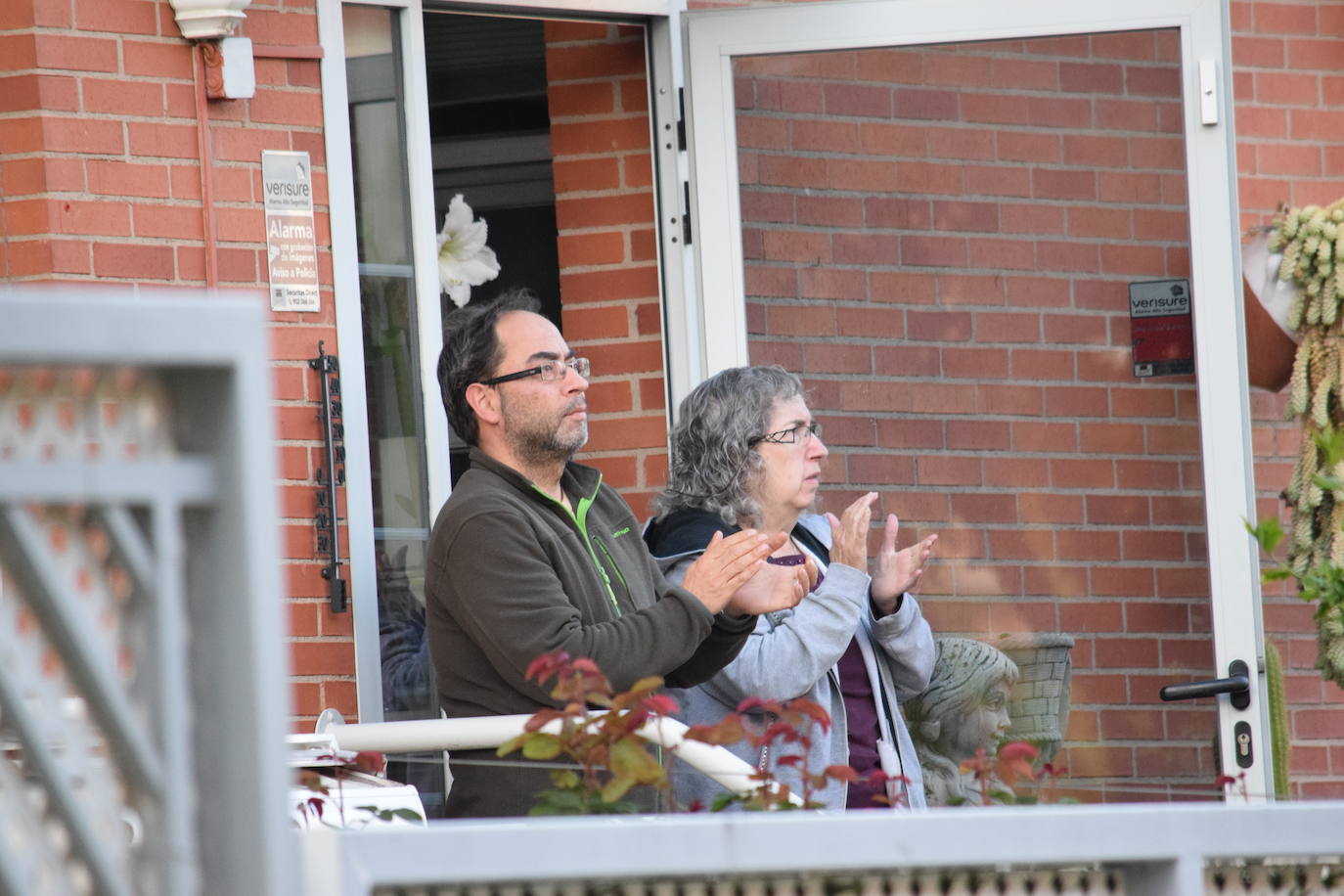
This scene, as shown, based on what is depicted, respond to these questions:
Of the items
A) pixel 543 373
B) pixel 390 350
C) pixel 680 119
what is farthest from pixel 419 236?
pixel 543 373

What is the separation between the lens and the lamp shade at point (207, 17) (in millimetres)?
3637

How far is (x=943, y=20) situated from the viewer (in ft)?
13.7

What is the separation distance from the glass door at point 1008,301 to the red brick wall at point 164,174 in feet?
3.07

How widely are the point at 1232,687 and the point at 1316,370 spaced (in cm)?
73

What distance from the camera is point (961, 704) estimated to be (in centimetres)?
400

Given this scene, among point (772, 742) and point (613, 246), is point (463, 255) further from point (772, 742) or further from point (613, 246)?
point (772, 742)

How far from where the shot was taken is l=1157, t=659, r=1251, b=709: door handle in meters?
4.02

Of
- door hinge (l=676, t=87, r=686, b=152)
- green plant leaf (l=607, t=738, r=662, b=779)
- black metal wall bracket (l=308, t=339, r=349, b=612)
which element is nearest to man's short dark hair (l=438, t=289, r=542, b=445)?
black metal wall bracket (l=308, t=339, r=349, b=612)

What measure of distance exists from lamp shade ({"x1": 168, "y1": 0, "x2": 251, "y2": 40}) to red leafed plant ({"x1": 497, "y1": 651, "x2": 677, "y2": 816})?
6.88 ft

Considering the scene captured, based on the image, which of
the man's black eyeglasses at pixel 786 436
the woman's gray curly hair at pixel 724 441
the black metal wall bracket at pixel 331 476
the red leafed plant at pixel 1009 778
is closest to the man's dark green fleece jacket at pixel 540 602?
the woman's gray curly hair at pixel 724 441

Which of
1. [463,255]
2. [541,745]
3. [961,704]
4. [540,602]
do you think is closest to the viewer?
[541,745]

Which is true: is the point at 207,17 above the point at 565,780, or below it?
above

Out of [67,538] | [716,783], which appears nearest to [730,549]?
[716,783]

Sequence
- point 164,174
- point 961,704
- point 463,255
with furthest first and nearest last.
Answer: point 463,255, point 961,704, point 164,174
